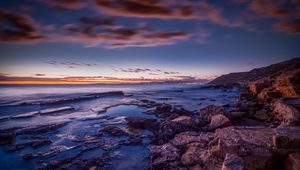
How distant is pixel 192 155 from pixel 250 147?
2.51 m

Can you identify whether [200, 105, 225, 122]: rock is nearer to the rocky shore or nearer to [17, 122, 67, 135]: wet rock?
the rocky shore

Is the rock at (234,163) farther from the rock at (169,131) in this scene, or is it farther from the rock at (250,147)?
the rock at (169,131)

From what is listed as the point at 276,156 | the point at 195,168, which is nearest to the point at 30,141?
the point at 195,168

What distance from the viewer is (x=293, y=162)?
16.7 ft

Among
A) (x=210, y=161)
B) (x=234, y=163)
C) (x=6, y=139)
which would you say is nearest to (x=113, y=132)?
(x=6, y=139)

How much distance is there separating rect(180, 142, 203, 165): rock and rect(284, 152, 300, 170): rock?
116 inches

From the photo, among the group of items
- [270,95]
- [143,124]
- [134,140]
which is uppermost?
[270,95]

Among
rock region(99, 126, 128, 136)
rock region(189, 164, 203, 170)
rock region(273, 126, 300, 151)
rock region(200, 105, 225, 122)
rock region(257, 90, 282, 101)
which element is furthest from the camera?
rock region(257, 90, 282, 101)

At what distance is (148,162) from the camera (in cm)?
896

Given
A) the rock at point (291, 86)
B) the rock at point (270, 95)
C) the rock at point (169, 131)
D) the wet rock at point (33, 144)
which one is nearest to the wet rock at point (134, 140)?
the rock at point (169, 131)

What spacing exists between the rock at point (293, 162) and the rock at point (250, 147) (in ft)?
1.10

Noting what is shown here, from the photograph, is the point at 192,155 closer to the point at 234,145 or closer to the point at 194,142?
the point at 194,142

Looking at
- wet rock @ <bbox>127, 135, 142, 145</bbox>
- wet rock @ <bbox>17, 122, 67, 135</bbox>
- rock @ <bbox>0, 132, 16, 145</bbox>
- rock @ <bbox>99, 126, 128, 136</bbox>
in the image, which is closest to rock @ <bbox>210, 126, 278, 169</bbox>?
wet rock @ <bbox>127, 135, 142, 145</bbox>

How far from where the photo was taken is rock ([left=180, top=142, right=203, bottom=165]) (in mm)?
7578
